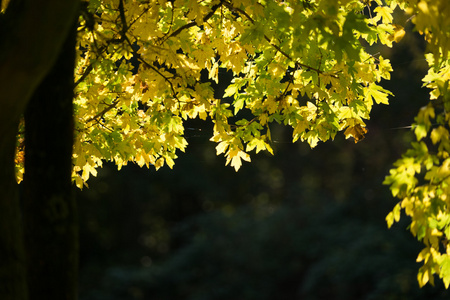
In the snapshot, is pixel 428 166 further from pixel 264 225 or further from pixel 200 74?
pixel 264 225

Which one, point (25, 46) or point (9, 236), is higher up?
point (25, 46)

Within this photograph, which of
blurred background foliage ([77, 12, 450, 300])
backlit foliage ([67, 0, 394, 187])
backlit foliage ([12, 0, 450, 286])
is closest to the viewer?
backlit foliage ([12, 0, 450, 286])

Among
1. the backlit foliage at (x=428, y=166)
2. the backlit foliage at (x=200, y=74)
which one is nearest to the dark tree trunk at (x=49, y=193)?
the backlit foliage at (x=200, y=74)

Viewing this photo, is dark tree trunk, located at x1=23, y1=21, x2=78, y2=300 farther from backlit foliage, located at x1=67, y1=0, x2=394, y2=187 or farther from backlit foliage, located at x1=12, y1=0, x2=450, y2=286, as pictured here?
backlit foliage, located at x1=67, y1=0, x2=394, y2=187

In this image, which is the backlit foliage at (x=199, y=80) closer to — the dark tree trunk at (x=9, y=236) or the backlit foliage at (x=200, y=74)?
the backlit foliage at (x=200, y=74)

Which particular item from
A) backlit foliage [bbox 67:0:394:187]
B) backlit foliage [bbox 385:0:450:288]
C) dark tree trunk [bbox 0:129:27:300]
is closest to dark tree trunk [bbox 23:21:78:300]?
dark tree trunk [bbox 0:129:27:300]

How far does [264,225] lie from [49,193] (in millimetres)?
10676

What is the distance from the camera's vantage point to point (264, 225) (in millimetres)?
13234

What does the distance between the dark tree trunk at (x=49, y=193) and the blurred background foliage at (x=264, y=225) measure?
4245 mm

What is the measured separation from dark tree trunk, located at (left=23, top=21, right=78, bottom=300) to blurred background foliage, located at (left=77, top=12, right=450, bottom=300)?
425cm

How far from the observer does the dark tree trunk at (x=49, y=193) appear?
2824 mm

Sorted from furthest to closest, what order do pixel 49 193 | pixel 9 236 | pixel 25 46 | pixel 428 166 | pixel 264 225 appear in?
1. pixel 264 225
2. pixel 428 166
3. pixel 49 193
4. pixel 9 236
5. pixel 25 46

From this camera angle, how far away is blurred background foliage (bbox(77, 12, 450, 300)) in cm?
1168

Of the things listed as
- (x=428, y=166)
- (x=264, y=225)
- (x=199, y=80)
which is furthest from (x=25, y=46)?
(x=264, y=225)
